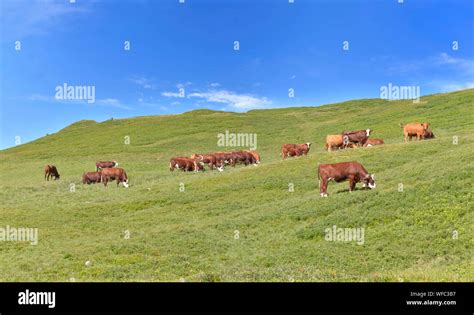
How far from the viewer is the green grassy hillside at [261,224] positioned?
1653 centimetres

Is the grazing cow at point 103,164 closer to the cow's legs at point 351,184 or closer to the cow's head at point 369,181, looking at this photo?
the cow's legs at point 351,184

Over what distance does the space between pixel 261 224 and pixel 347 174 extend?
6.32m

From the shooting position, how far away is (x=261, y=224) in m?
24.3

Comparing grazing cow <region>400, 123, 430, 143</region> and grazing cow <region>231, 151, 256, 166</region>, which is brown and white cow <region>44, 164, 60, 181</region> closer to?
grazing cow <region>231, 151, 256, 166</region>

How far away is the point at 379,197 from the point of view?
24.1m

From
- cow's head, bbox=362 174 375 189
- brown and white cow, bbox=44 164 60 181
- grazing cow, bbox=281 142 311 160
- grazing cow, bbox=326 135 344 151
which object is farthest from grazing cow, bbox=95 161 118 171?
cow's head, bbox=362 174 375 189

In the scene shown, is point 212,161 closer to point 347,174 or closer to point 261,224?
point 347,174

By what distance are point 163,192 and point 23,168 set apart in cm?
4278

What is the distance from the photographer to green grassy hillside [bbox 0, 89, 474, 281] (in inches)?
651

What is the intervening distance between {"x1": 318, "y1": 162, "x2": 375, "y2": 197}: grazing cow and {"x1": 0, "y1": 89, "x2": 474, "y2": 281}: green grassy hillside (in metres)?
0.97

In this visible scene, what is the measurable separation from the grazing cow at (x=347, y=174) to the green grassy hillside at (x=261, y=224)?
0.97 m

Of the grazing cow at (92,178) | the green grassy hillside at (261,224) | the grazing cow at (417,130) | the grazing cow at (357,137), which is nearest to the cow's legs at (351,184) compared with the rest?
the green grassy hillside at (261,224)

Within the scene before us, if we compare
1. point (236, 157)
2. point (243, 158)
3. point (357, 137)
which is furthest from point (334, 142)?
point (236, 157)
